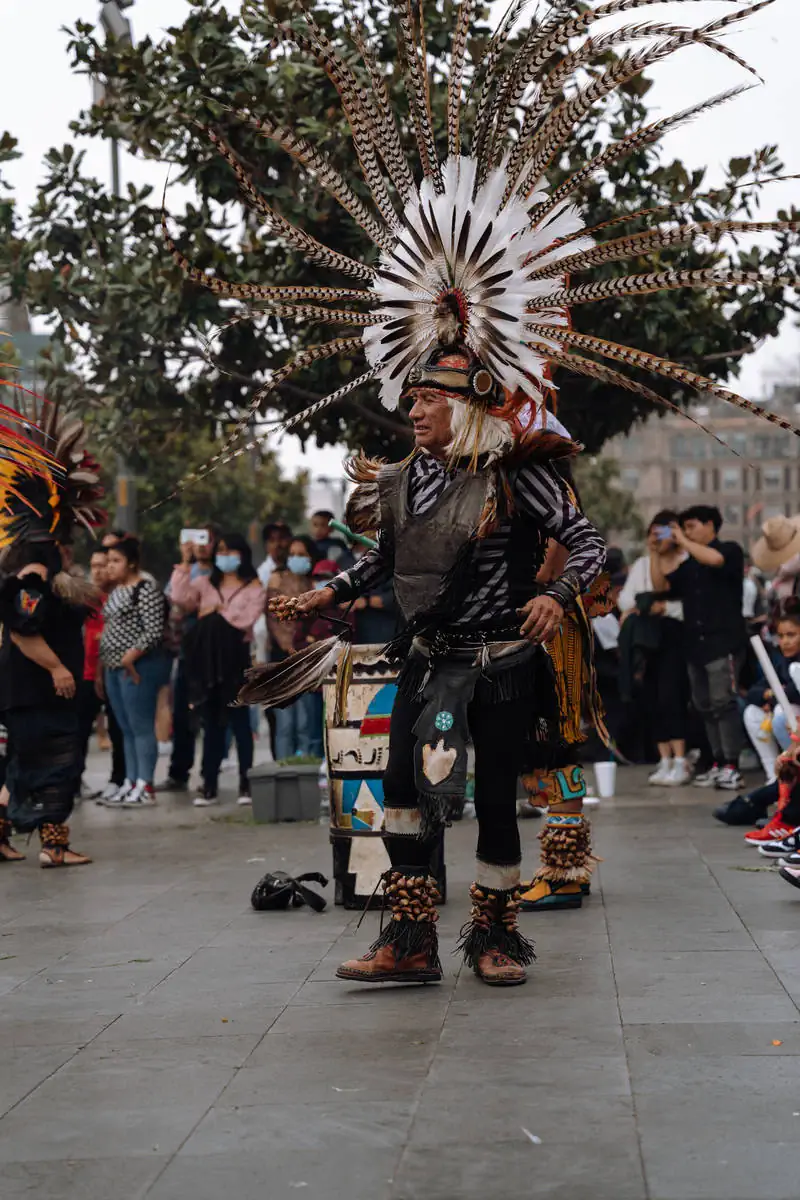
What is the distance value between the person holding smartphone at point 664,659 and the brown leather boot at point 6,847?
502 cm

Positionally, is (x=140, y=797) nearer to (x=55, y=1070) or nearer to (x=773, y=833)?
(x=773, y=833)

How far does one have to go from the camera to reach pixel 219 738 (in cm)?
1344

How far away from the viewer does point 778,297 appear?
43.2ft

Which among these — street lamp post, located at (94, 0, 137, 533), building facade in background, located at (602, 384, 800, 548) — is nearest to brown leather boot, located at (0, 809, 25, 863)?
street lamp post, located at (94, 0, 137, 533)

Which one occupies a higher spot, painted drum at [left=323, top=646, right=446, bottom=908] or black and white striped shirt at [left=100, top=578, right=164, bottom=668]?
black and white striped shirt at [left=100, top=578, right=164, bottom=668]

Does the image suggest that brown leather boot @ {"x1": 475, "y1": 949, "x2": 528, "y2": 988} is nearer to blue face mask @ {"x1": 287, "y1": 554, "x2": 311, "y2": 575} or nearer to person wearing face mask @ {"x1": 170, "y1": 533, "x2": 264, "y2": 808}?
person wearing face mask @ {"x1": 170, "y1": 533, "x2": 264, "y2": 808}

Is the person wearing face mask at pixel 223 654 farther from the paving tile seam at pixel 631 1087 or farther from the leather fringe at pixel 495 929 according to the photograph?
the leather fringe at pixel 495 929

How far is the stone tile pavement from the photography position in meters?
3.93

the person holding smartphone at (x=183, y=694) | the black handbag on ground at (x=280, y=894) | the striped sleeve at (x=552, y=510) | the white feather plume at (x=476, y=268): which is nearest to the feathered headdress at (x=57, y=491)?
the black handbag on ground at (x=280, y=894)

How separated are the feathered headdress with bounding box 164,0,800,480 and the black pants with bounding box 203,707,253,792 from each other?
7.00 meters

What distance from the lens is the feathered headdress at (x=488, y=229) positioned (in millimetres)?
6094

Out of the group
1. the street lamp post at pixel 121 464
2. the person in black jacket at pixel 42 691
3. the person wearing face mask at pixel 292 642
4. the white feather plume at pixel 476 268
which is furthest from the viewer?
the street lamp post at pixel 121 464

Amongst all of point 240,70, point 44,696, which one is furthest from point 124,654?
point 240,70

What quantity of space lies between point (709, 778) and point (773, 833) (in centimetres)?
383
